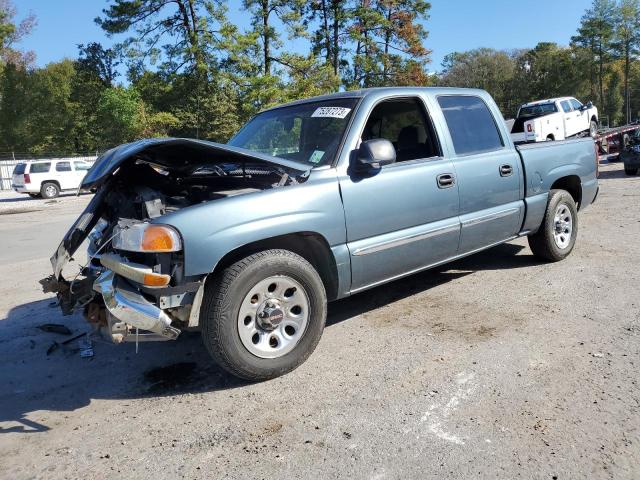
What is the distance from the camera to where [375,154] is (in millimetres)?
3529

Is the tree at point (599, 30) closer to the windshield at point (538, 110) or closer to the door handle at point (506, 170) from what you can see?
the windshield at point (538, 110)

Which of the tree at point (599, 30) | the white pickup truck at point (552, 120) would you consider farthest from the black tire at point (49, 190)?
the tree at point (599, 30)

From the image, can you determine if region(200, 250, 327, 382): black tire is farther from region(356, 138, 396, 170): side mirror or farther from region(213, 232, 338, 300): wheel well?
region(356, 138, 396, 170): side mirror

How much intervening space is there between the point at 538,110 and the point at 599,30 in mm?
40135

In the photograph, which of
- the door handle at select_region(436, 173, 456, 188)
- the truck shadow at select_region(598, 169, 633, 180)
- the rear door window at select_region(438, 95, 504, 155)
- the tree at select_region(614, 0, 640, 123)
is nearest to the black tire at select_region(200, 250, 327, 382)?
the door handle at select_region(436, 173, 456, 188)

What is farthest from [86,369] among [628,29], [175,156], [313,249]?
[628,29]

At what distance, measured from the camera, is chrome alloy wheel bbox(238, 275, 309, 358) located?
125 inches

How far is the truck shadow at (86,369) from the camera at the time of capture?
3.27 m

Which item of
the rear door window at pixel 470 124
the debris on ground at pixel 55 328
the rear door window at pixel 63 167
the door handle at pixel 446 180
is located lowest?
the debris on ground at pixel 55 328

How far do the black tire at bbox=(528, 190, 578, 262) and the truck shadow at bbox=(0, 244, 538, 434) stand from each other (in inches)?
63.1

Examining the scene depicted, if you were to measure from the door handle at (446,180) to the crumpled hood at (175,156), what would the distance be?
121cm

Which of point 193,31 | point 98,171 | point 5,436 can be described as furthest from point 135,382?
point 193,31

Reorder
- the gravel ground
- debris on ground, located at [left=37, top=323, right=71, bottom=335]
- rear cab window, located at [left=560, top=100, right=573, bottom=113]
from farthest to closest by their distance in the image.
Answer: rear cab window, located at [left=560, top=100, right=573, bottom=113]
debris on ground, located at [left=37, top=323, right=71, bottom=335]
the gravel ground

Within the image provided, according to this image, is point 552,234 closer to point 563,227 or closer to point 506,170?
point 563,227
